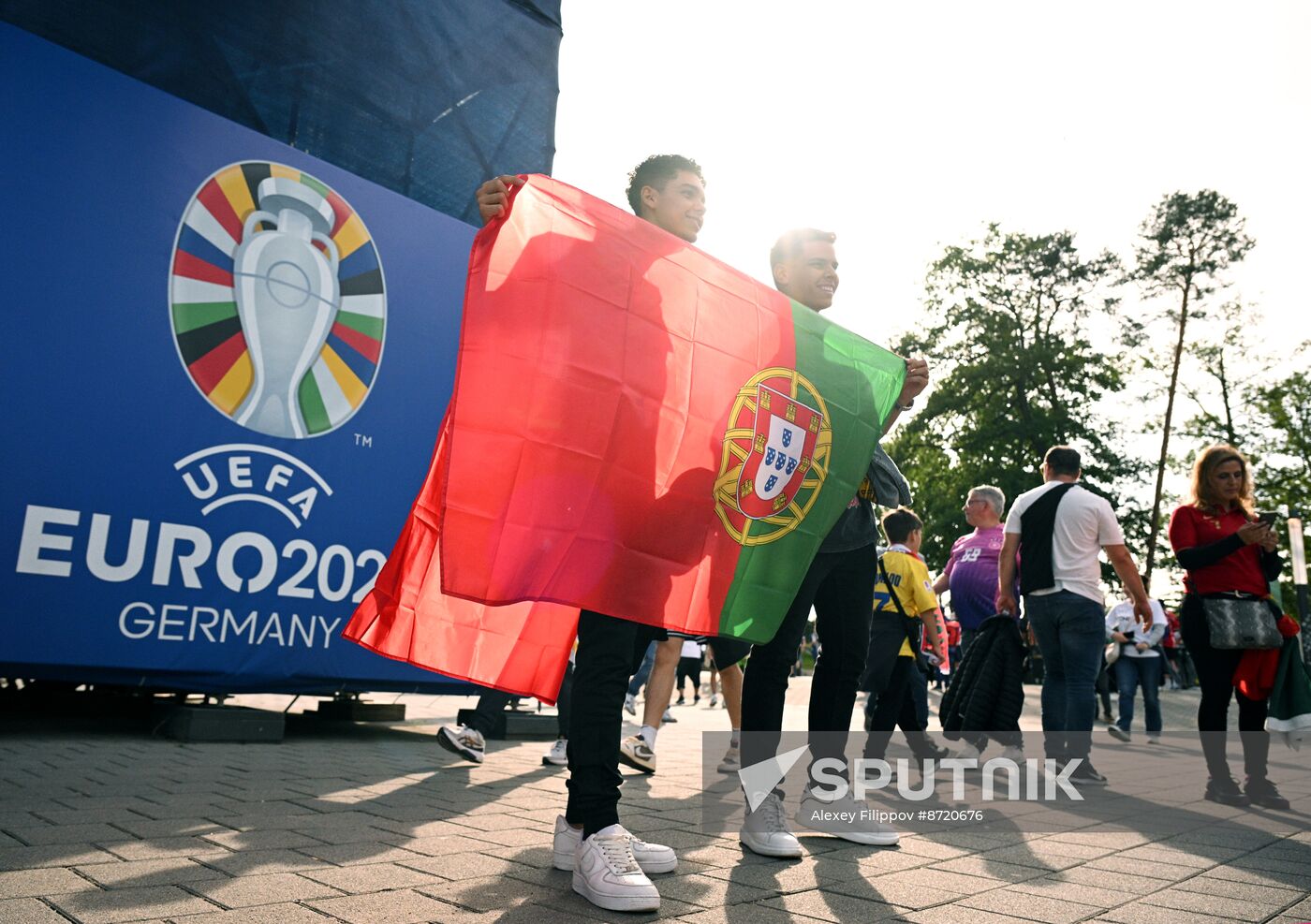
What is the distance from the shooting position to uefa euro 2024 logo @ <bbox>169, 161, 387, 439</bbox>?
6.45 m

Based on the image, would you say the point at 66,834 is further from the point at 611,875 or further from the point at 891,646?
the point at 891,646

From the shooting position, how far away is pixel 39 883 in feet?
8.11

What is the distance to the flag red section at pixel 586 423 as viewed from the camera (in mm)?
2766

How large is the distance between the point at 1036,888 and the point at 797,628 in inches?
40.6

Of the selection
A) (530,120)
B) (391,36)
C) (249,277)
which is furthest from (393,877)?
(530,120)

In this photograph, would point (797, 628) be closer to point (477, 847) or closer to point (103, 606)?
point (477, 847)

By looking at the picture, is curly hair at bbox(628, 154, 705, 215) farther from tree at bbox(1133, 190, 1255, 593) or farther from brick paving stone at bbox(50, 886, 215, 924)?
tree at bbox(1133, 190, 1255, 593)

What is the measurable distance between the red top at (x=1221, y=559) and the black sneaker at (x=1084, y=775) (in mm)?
1209

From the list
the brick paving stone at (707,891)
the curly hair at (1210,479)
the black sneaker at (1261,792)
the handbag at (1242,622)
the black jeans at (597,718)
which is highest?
the curly hair at (1210,479)

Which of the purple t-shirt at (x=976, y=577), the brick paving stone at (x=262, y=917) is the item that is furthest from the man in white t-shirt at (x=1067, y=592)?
the brick paving stone at (x=262, y=917)

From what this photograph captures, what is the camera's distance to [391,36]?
833 centimetres

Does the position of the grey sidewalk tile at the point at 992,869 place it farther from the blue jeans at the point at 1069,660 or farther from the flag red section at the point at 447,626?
the blue jeans at the point at 1069,660

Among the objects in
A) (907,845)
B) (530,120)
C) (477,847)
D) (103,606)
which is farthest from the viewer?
(530,120)

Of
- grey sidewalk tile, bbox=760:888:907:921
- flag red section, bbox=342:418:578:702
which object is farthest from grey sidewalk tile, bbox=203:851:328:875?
grey sidewalk tile, bbox=760:888:907:921
